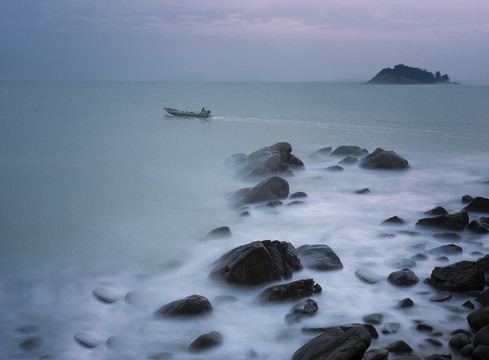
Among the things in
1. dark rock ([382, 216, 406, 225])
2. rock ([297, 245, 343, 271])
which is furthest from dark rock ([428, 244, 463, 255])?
rock ([297, 245, 343, 271])

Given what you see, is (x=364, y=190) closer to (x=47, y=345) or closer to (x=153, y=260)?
(x=153, y=260)

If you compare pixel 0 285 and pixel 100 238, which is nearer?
pixel 0 285

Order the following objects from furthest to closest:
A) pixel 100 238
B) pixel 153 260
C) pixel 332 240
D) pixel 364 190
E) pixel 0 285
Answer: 1. pixel 364 190
2. pixel 100 238
3. pixel 332 240
4. pixel 153 260
5. pixel 0 285

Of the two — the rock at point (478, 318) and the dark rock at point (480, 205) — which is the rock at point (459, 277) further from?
A: the dark rock at point (480, 205)

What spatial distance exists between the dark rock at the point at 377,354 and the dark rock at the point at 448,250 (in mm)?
4690

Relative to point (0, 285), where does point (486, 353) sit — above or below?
above

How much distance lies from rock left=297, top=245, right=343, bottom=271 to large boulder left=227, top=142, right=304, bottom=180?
8.41 meters

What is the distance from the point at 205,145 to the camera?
3114 centimetres

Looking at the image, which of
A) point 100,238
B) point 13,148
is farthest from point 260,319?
point 13,148

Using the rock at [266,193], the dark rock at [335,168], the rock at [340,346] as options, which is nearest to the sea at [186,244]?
the dark rock at [335,168]

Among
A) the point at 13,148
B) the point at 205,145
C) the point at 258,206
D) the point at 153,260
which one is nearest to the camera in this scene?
the point at 153,260

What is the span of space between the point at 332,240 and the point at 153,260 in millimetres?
4658

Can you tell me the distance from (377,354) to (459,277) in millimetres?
3099

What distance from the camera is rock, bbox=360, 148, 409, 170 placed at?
19750 millimetres
